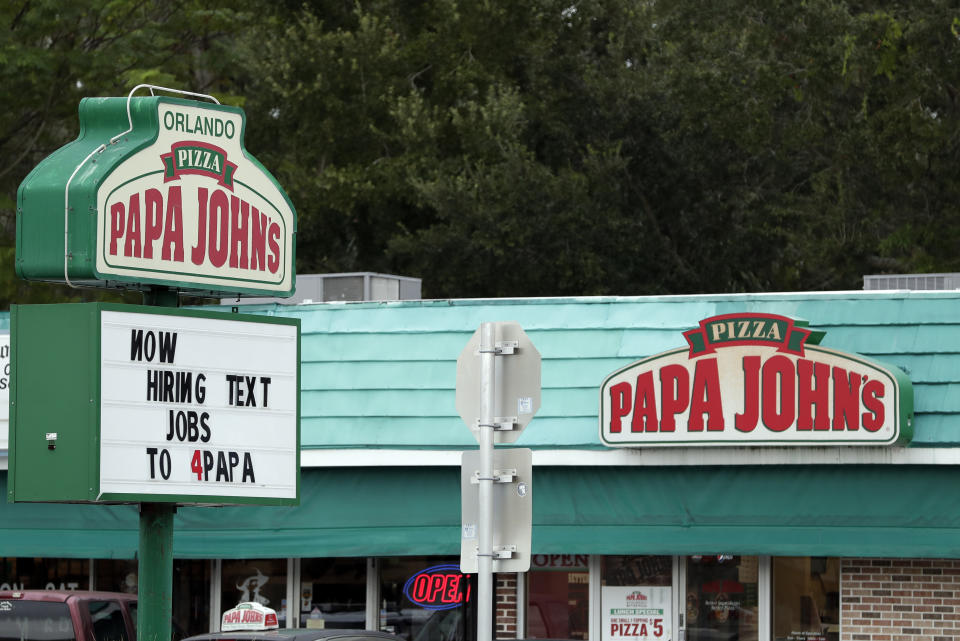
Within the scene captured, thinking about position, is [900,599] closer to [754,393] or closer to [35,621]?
[754,393]

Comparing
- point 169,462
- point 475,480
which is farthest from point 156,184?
point 475,480

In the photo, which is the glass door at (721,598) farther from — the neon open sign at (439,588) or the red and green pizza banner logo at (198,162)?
the red and green pizza banner logo at (198,162)

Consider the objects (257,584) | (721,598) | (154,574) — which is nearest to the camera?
(154,574)

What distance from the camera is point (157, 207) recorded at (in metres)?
10.3

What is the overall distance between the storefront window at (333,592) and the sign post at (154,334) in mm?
7147

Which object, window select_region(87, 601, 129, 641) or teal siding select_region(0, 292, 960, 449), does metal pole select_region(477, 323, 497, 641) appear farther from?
teal siding select_region(0, 292, 960, 449)

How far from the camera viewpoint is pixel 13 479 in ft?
32.8

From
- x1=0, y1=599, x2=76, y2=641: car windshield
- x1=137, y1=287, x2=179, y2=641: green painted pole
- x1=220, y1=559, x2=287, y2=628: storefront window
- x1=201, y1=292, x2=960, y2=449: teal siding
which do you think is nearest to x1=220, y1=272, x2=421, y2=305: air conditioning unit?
x1=201, y1=292, x2=960, y2=449: teal siding

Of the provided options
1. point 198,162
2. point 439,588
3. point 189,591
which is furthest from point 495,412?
point 189,591

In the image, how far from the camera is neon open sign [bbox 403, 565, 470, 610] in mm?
17297

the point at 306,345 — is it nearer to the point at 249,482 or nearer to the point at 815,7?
the point at 249,482

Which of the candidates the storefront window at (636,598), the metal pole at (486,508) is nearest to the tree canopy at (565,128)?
the storefront window at (636,598)

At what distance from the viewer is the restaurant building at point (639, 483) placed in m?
15.6

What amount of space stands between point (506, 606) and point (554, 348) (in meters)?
2.84
